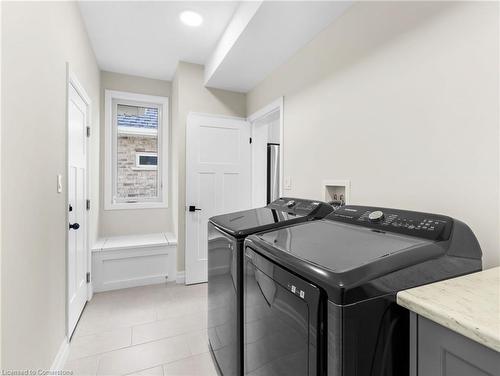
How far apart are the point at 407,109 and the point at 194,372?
2.10 m

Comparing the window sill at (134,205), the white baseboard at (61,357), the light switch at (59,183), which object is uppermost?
the light switch at (59,183)

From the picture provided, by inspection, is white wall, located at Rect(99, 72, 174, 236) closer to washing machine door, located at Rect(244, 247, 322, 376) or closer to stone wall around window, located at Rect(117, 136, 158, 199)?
stone wall around window, located at Rect(117, 136, 158, 199)

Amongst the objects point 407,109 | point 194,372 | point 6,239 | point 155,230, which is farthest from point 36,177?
point 155,230

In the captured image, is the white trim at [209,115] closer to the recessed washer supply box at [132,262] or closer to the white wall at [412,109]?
the white wall at [412,109]

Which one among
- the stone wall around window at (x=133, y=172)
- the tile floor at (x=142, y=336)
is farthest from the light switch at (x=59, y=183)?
the stone wall around window at (x=133, y=172)

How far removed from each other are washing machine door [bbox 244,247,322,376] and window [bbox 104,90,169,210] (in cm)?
283

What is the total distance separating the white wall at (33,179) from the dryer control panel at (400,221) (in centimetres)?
156

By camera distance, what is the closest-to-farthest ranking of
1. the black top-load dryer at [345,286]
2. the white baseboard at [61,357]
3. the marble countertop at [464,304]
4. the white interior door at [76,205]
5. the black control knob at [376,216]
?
1. the marble countertop at [464,304]
2. the black top-load dryer at [345,286]
3. the black control knob at [376,216]
4. the white baseboard at [61,357]
5. the white interior door at [76,205]

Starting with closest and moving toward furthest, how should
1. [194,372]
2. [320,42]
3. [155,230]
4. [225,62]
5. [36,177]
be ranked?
1. [36,177]
2. [194,372]
3. [320,42]
4. [225,62]
5. [155,230]

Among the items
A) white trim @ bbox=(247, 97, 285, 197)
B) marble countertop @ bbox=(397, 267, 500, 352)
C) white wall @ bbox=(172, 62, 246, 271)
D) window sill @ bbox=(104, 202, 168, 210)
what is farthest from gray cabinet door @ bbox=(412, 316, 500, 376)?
window sill @ bbox=(104, 202, 168, 210)

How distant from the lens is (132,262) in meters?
3.08

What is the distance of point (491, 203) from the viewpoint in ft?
3.52

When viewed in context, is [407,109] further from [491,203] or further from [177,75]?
[177,75]

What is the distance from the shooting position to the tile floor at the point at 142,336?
1.77 m
